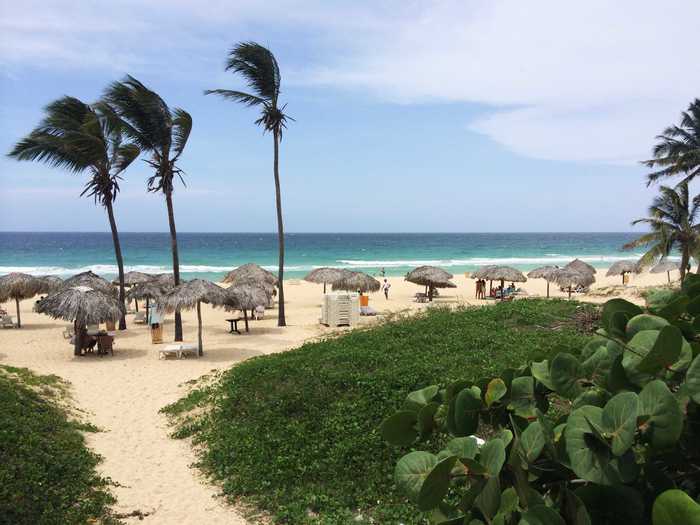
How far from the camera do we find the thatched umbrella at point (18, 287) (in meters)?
18.2

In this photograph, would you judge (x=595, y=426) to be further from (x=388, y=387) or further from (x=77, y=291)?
(x=77, y=291)

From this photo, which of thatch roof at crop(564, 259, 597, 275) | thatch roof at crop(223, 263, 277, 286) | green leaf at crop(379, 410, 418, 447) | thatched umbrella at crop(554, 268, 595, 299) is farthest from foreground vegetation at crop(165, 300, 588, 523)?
thatch roof at crop(564, 259, 597, 275)

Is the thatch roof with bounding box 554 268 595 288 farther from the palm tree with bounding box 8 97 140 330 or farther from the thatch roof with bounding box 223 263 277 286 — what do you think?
the palm tree with bounding box 8 97 140 330

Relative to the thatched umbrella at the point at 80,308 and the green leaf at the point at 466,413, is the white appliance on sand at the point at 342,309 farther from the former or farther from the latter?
the green leaf at the point at 466,413

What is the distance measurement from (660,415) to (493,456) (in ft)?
1.15

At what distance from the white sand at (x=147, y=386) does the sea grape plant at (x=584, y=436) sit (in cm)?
472

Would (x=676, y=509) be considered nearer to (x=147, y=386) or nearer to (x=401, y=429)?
(x=401, y=429)

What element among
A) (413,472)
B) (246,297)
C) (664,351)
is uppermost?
(664,351)

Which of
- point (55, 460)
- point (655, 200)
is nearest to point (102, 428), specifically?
point (55, 460)

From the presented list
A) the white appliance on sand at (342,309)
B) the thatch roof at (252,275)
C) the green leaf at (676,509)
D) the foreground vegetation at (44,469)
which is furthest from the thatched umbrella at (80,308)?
the green leaf at (676,509)

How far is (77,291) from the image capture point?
13.2 m

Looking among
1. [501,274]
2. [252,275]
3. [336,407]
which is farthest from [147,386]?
[501,274]

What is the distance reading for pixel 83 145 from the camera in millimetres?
15414

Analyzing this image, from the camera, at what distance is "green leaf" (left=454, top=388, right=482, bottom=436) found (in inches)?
51.6
